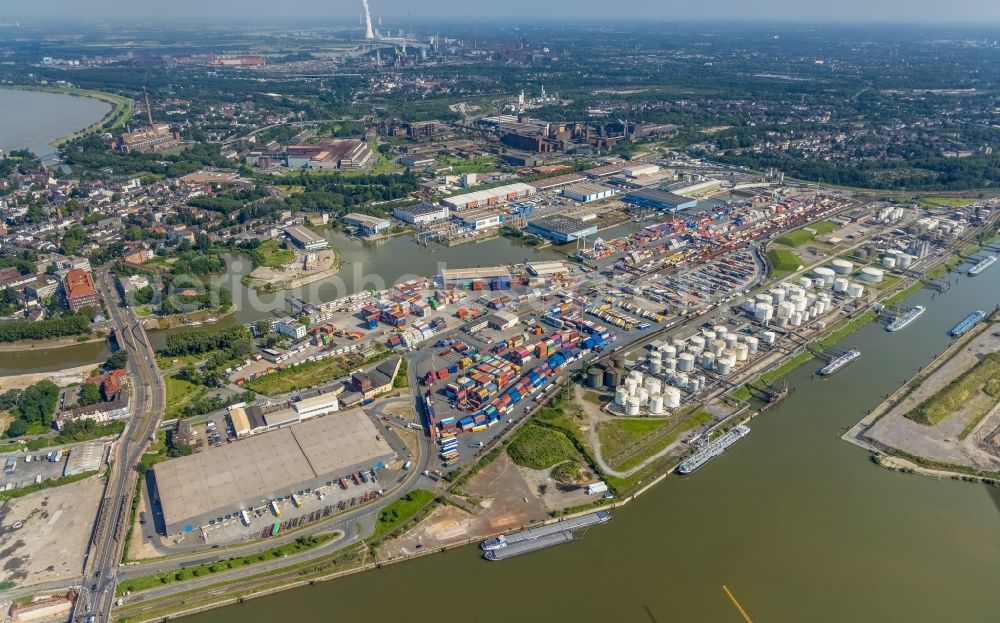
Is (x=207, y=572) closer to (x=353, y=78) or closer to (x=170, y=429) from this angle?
(x=170, y=429)

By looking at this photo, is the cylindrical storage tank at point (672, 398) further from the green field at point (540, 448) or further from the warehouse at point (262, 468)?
the warehouse at point (262, 468)

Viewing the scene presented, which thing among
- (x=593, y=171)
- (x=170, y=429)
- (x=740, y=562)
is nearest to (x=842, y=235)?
(x=593, y=171)

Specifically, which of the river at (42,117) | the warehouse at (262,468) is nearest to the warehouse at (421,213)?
the warehouse at (262,468)

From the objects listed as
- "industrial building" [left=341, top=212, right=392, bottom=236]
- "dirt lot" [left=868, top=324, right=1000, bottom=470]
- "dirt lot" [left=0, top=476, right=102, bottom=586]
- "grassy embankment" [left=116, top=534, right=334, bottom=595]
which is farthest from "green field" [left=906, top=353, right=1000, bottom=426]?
"industrial building" [left=341, top=212, right=392, bottom=236]

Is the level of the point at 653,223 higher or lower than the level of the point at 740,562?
higher

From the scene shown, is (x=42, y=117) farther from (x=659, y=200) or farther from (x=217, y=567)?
(x=217, y=567)

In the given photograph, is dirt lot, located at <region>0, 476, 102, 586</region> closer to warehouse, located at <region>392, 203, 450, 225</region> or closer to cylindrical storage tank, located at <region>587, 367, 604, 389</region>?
cylindrical storage tank, located at <region>587, 367, 604, 389</region>
